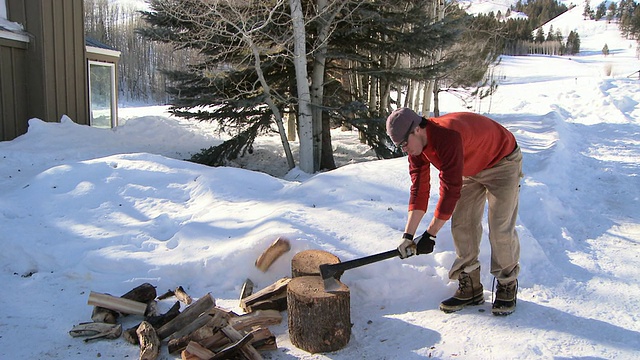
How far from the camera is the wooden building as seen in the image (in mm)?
10289

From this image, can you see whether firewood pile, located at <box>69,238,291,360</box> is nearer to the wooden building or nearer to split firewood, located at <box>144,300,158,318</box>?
split firewood, located at <box>144,300,158,318</box>

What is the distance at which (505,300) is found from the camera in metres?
3.43

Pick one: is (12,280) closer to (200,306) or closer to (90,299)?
(90,299)

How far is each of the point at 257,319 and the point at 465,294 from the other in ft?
5.16

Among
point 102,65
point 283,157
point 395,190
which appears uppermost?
point 102,65

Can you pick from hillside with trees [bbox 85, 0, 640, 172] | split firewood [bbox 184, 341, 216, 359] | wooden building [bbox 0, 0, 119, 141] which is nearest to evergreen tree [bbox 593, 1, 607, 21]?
hillside with trees [bbox 85, 0, 640, 172]

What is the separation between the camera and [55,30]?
1102cm

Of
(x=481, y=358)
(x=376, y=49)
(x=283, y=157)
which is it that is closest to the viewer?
(x=481, y=358)

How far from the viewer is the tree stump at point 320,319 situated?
3223 millimetres

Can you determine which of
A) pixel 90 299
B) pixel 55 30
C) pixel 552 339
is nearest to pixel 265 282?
pixel 90 299

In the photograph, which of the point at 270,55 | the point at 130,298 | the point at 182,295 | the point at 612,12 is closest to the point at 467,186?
the point at 182,295

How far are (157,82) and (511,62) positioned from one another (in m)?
42.3

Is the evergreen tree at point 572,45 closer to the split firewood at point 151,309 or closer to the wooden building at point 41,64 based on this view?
the wooden building at point 41,64

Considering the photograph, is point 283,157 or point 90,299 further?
point 283,157
